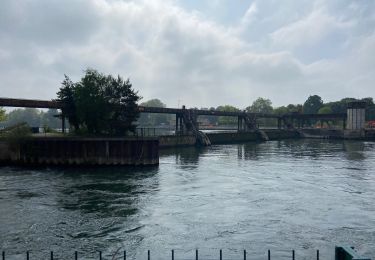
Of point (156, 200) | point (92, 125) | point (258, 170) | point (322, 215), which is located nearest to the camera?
point (322, 215)

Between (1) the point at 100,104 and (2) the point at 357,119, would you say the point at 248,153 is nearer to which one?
(1) the point at 100,104

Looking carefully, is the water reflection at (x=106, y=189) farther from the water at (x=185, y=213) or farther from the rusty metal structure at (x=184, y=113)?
the rusty metal structure at (x=184, y=113)

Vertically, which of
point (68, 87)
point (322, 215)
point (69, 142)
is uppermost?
point (68, 87)

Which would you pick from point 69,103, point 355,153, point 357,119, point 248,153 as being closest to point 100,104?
point 69,103

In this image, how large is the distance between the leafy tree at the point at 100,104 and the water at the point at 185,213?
17064 mm

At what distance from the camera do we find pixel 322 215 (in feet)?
98.8

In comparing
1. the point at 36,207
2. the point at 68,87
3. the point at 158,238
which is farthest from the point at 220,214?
the point at 68,87

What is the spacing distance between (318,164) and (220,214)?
40.7 metres

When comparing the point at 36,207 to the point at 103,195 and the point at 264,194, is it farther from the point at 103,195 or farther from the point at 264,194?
the point at 264,194

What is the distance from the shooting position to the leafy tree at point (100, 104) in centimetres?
6825

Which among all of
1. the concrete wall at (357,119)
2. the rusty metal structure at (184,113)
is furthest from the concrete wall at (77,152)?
the concrete wall at (357,119)

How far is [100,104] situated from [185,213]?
1705 inches

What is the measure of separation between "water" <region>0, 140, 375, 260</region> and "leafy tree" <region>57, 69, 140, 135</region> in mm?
17064

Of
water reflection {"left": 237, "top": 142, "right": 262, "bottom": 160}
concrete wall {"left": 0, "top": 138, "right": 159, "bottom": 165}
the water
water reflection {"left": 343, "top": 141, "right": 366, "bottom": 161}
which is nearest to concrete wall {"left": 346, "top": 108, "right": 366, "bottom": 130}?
water reflection {"left": 343, "top": 141, "right": 366, "bottom": 161}
